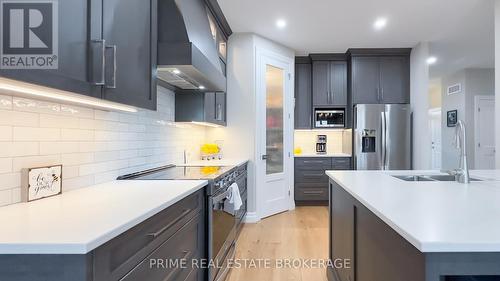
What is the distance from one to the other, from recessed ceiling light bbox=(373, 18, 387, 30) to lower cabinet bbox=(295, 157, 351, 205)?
2168mm

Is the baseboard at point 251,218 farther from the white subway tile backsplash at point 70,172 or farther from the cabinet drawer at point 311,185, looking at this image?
the white subway tile backsplash at point 70,172

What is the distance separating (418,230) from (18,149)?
158 centimetres

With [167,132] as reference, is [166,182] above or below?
below

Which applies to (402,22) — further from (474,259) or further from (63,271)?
(63,271)

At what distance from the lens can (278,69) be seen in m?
4.70

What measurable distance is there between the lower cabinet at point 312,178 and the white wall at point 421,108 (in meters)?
1.28

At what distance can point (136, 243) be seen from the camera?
3.68 feet

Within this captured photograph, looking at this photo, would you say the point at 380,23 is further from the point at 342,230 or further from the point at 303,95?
the point at 342,230

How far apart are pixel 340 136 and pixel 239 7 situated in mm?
3344

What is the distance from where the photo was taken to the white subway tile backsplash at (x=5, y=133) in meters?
1.23

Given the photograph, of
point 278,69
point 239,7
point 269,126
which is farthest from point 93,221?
point 278,69

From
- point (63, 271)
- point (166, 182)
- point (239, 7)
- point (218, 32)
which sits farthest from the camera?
point (218, 32)

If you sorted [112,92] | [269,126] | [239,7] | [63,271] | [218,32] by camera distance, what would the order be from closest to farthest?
1. [63,271]
2. [112,92]
3. [239,7]
4. [218,32]
5. [269,126]

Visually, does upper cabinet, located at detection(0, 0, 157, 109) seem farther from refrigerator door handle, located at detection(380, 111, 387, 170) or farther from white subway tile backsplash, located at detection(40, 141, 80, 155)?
refrigerator door handle, located at detection(380, 111, 387, 170)
